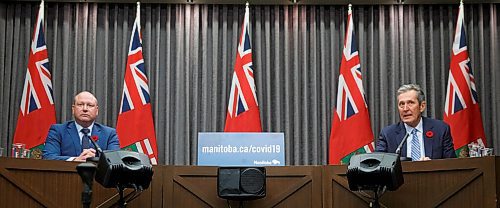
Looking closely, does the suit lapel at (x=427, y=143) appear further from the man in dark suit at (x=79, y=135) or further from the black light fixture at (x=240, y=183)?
the man in dark suit at (x=79, y=135)

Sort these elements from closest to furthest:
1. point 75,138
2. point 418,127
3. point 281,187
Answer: point 281,187, point 418,127, point 75,138

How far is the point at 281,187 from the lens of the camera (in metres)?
5.76

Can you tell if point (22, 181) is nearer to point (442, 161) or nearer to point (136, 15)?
point (442, 161)

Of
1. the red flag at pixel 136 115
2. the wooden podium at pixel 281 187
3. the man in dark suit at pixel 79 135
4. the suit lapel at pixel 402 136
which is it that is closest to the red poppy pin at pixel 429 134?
the suit lapel at pixel 402 136

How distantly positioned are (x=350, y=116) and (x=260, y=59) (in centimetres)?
121

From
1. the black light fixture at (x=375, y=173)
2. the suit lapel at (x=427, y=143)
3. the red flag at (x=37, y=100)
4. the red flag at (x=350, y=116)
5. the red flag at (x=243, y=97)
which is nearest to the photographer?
the black light fixture at (x=375, y=173)

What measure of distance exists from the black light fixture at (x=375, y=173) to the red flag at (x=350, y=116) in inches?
109

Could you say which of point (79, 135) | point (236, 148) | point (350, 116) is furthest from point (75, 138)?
point (350, 116)

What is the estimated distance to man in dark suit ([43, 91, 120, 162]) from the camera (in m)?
6.49

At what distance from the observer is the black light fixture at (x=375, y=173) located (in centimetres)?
516

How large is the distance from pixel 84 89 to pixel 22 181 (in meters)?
3.15

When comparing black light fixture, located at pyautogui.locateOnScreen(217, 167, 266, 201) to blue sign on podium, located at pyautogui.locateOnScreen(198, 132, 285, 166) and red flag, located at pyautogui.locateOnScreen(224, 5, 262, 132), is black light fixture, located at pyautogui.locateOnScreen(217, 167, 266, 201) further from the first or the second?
red flag, located at pyautogui.locateOnScreen(224, 5, 262, 132)

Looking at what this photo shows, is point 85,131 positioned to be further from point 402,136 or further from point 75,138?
point 402,136

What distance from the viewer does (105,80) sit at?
8586mm
